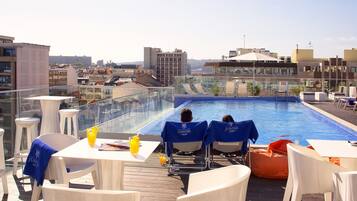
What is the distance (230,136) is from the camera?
18.8ft

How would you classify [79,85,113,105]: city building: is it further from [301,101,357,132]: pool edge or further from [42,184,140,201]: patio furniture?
[42,184,140,201]: patio furniture

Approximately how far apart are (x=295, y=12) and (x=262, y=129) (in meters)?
7.93

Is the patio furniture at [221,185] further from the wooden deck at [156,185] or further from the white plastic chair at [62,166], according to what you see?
the wooden deck at [156,185]

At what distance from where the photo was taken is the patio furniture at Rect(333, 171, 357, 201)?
117 inches

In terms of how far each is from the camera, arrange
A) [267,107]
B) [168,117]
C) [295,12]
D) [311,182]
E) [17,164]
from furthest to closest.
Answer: [295,12], [267,107], [168,117], [17,164], [311,182]

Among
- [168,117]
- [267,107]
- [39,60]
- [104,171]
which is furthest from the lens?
[39,60]

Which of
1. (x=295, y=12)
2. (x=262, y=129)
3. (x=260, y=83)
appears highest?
(x=295, y=12)

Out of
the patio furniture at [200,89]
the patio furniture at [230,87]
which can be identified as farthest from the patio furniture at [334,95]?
the patio furniture at [200,89]

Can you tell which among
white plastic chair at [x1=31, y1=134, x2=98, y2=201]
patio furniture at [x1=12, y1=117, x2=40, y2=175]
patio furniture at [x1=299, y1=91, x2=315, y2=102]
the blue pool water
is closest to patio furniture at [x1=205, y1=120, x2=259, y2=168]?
white plastic chair at [x1=31, y1=134, x2=98, y2=201]

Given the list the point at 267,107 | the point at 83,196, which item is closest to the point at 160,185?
the point at 83,196

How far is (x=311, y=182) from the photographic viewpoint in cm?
363

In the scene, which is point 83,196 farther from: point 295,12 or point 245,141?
point 295,12

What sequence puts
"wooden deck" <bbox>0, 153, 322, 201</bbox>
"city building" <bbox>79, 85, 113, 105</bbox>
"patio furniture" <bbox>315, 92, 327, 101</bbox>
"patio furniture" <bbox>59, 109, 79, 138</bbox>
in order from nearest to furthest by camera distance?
"wooden deck" <bbox>0, 153, 322, 201</bbox> → "patio furniture" <bbox>59, 109, 79, 138</bbox> → "city building" <bbox>79, 85, 113, 105</bbox> → "patio furniture" <bbox>315, 92, 327, 101</bbox>

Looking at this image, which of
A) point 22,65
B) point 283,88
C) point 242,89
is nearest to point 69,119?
point 242,89
